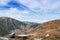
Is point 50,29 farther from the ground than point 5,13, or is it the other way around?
point 5,13

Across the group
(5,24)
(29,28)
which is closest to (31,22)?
(29,28)

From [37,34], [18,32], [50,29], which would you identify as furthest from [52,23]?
[18,32]

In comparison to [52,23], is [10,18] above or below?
above

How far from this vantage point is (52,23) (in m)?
4.42

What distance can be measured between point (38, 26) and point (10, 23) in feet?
2.84

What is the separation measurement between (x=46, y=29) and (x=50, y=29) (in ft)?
0.41

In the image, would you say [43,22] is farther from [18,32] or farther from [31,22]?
[18,32]

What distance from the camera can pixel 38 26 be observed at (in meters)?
4.33

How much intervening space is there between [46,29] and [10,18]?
3.81ft

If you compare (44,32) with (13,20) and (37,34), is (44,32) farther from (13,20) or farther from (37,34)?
(13,20)

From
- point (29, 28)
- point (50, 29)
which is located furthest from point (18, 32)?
point (50, 29)

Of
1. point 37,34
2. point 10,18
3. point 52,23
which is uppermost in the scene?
point 10,18

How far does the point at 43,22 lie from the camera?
4395mm

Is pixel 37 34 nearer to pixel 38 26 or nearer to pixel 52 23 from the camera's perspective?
pixel 38 26
